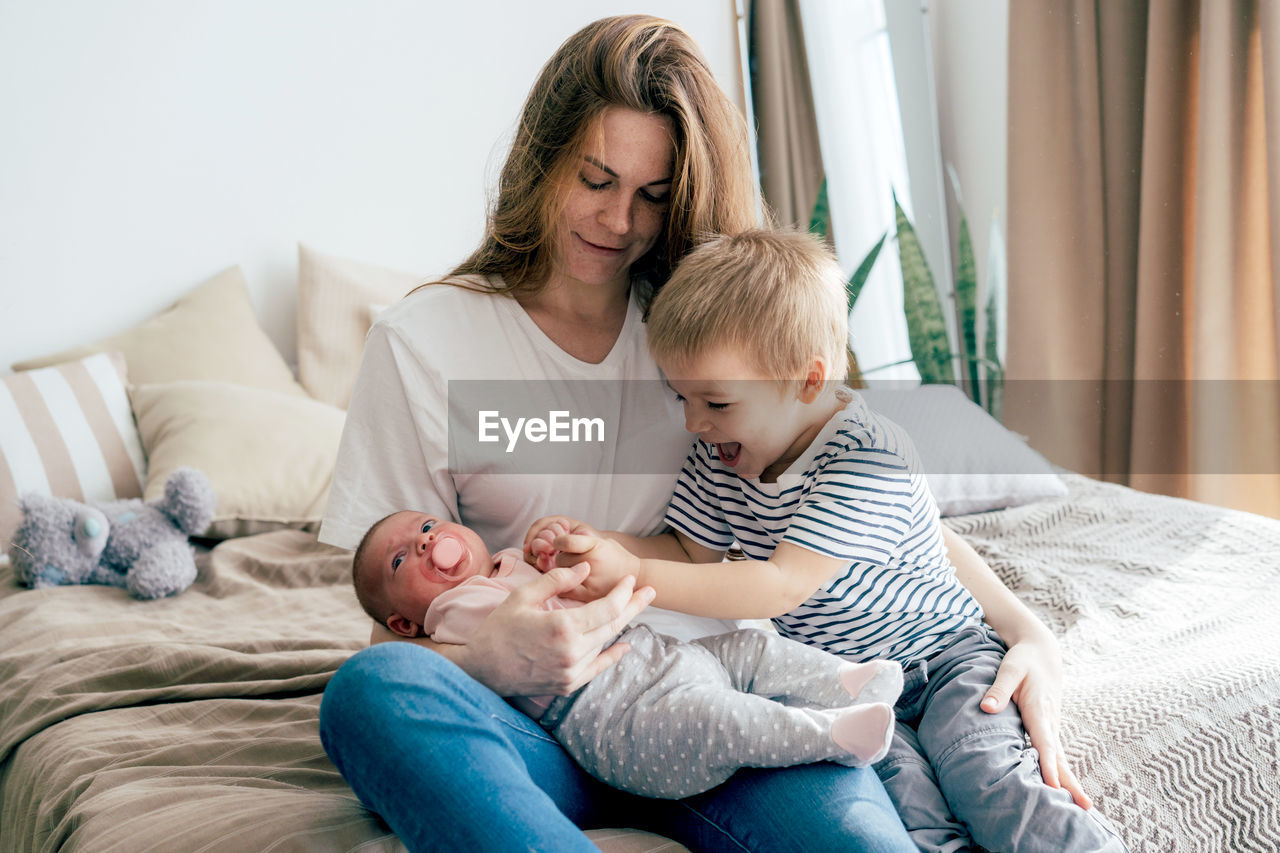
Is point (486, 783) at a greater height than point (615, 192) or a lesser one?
lesser

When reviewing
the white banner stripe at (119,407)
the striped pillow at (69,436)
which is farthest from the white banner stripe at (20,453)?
the white banner stripe at (119,407)

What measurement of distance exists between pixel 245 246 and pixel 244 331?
30cm

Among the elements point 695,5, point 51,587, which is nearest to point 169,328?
point 51,587

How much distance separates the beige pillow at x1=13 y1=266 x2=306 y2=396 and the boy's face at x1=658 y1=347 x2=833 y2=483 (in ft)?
5.49

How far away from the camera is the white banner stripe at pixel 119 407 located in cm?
226

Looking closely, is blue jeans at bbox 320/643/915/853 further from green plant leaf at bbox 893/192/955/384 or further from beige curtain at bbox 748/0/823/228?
beige curtain at bbox 748/0/823/228

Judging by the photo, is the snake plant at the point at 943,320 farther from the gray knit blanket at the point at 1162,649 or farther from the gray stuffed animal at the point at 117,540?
the gray stuffed animal at the point at 117,540

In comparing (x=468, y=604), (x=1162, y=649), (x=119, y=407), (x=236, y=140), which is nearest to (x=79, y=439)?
(x=119, y=407)

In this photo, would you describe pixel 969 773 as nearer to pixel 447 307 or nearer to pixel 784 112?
pixel 447 307

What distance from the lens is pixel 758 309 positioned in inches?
44.2

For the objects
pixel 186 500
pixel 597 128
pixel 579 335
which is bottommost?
pixel 186 500

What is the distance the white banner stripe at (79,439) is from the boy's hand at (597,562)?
1.61 meters

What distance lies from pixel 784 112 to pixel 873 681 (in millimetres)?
2728

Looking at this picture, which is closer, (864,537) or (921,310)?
(864,537)
